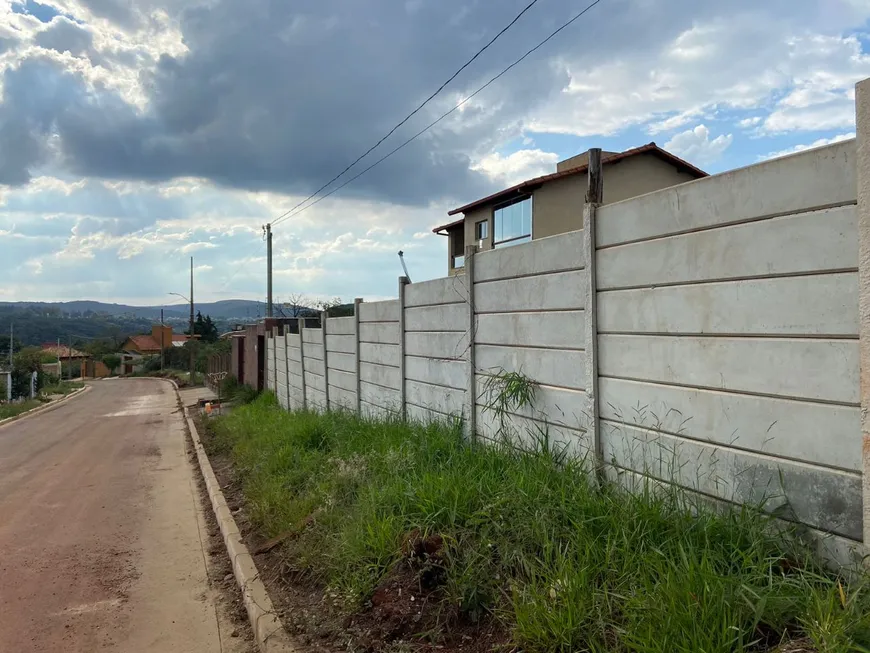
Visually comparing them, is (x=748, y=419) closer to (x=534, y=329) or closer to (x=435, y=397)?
(x=534, y=329)

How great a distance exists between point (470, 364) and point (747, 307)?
3090 mm

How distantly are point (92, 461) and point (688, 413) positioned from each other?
11.8 m

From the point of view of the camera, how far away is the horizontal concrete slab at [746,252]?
107 inches

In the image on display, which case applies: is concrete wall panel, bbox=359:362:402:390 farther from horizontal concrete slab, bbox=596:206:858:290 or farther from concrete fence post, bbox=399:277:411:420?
horizontal concrete slab, bbox=596:206:858:290

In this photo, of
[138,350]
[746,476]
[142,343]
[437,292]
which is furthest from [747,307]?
[142,343]

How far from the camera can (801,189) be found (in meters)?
2.86

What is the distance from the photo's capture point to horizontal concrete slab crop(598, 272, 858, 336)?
2707 mm

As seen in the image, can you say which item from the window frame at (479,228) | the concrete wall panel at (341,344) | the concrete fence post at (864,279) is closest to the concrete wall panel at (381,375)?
the concrete wall panel at (341,344)

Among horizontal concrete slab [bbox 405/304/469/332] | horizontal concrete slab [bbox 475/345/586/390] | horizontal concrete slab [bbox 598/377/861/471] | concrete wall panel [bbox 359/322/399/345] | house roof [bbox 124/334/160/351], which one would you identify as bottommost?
house roof [bbox 124/334/160/351]

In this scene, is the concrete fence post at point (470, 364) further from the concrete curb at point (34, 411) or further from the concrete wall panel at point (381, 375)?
the concrete curb at point (34, 411)

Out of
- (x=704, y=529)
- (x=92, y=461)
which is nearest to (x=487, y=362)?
(x=704, y=529)

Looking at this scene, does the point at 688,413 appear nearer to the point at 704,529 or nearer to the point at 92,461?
the point at 704,529

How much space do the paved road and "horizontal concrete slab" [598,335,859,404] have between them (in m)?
3.22

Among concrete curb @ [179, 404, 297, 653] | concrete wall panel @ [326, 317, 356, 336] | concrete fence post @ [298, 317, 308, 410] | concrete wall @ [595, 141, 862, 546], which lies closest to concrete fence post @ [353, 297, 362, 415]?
concrete wall panel @ [326, 317, 356, 336]
